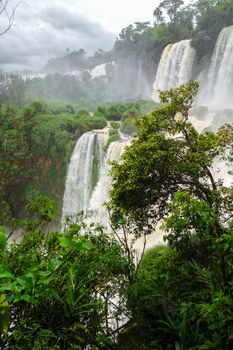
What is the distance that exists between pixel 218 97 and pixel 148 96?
652 inches

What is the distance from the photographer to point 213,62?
2620cm

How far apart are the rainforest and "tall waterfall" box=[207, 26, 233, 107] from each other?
0.31 feet

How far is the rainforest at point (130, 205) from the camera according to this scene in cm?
285

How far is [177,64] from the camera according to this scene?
29.8 metres

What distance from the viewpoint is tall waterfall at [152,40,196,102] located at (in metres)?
29.2

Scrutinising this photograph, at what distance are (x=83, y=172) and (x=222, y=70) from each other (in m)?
13.5

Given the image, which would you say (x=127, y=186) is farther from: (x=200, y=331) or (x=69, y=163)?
(x=69, y=163)

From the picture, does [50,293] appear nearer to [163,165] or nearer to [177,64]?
[163,165]

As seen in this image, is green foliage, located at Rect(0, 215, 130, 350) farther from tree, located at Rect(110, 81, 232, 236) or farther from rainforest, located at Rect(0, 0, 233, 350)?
tree, located at Rect(110, 81, 232, 236)

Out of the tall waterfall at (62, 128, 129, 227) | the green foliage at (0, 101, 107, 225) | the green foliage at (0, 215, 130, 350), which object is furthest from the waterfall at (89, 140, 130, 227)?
the green foliage at (0, 215, 130, 350)

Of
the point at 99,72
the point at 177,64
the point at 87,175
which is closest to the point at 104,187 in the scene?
the point at 87,175

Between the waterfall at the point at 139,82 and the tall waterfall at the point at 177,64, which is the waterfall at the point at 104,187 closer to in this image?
the tall waterfall at the point at 177,64

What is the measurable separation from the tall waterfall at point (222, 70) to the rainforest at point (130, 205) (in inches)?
3.7

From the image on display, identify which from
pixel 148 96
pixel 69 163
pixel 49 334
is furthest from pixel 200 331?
pixel 148 96
